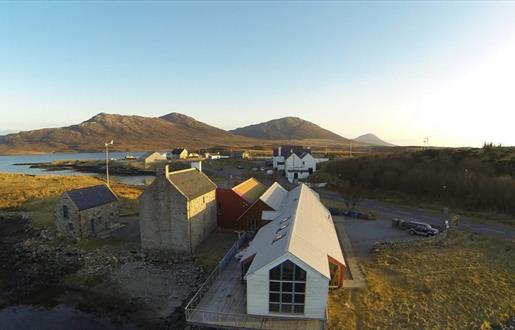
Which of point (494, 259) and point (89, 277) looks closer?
point (89, 277)

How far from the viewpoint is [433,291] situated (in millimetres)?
21219

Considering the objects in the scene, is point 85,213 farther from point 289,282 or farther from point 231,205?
point 289,282

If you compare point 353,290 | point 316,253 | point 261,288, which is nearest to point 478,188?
point 353,290

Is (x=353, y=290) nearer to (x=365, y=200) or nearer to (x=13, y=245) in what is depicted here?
(x=365, y=200)

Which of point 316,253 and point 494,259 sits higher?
point 316,253

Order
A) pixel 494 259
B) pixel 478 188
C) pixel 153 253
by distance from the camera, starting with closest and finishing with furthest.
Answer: pixel 494 259 → pixel 153 253 → pixel 478 188

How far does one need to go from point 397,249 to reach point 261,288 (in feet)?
56.2

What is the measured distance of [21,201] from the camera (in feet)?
160

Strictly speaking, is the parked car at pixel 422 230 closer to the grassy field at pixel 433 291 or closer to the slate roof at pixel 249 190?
the grassy field at pixel 433 291

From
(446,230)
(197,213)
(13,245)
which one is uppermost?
(197,213)

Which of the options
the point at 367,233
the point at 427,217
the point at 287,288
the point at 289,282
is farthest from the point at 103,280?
the point at 427,217

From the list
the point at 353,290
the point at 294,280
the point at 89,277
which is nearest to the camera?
the point at 294,280

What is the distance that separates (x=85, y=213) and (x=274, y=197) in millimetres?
19404

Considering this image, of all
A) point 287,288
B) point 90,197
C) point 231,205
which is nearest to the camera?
point 287,288
